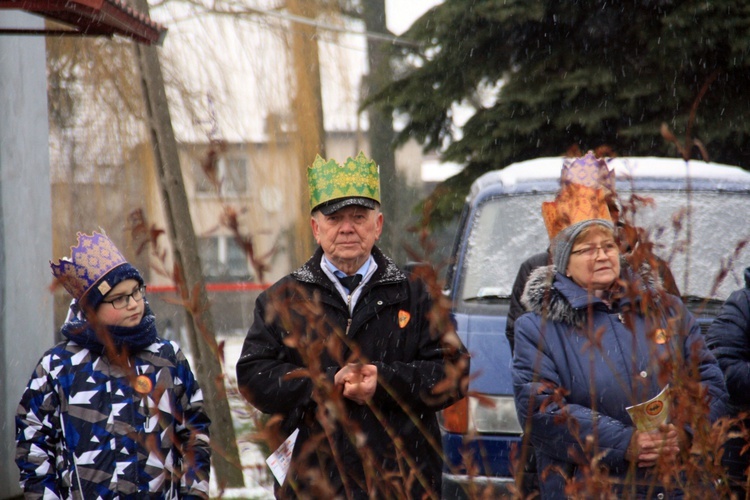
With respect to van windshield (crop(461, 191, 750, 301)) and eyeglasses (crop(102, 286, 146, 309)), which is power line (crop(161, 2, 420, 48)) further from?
eyeglasses (crop(102, 286, 146, 309))

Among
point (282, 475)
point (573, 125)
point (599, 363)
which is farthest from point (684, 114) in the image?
point (282, 475)

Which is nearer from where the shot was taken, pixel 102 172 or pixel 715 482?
pixel 715 482

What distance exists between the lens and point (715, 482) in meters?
2.26

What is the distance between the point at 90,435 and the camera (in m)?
3.70

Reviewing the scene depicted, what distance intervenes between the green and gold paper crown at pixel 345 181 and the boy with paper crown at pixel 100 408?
2.64ft

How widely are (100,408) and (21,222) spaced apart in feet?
10.6

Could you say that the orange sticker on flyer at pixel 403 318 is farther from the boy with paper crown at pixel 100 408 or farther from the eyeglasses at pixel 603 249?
the boy with paper crown at pixel 100 408

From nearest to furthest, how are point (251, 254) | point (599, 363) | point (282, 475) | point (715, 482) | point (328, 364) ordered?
point (251, 254) → point (715, 482) → point (282, 475) → point (599, 363) → point (328, 364)

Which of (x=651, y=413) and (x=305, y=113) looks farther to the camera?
(x=305, y=113)

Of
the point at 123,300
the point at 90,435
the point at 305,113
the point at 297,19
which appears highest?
the point at 297,19

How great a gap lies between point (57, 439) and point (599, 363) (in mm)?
1958

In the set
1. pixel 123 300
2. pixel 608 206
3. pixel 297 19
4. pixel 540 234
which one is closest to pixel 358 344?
pixel 123 300

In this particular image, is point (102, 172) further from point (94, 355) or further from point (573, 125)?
point (94, 355)

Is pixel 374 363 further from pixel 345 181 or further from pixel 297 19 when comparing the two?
pixel 297 19
